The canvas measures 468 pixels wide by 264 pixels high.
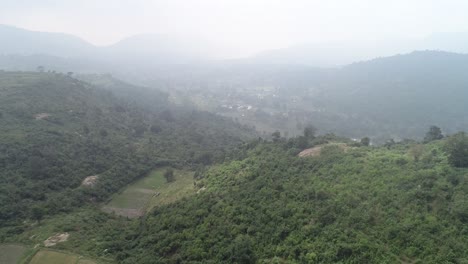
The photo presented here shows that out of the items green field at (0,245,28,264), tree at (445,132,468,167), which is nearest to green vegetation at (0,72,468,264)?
tree at (445,132,468,167)

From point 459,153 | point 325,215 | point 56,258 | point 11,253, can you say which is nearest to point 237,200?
point 325,215

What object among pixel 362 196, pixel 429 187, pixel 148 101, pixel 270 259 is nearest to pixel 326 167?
pixel 362 196

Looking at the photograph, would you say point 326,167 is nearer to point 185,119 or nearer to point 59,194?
point 59,194

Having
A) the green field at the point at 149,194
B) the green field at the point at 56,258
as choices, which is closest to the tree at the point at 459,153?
the green field at the point at 149,194

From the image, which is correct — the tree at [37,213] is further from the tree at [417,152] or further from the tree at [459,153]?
the tree at [459,153]

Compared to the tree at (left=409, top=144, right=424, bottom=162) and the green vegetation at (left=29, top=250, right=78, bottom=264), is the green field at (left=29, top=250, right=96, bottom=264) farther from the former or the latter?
the tree at (left=409, top=144, right=424, bottom=162)

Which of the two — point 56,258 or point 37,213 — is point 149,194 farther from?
point 56,258
